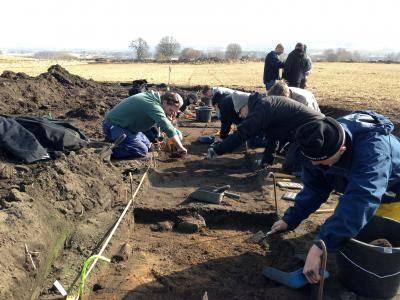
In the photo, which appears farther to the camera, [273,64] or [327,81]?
[327,81]

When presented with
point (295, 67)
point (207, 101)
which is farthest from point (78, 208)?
point (207, 101)

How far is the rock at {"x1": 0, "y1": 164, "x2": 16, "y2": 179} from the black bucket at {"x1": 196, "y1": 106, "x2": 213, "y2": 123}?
5684mm

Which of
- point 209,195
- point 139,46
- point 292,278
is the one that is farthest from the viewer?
point 139,46

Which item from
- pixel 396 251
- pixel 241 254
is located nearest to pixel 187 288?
pixel 241 254

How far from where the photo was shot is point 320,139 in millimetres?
2607

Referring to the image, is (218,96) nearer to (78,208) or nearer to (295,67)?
(295,67)

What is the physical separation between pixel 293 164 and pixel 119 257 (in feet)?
10.9

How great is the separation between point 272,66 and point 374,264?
8310mm

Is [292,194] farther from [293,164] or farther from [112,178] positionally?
[112,178]

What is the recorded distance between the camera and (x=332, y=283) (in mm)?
3297

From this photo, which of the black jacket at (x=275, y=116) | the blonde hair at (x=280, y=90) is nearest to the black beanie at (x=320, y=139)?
the black jacket at (x=275, y=116)

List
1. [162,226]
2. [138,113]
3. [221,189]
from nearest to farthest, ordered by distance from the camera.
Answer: [162,226] → [221,189] → [138,113]

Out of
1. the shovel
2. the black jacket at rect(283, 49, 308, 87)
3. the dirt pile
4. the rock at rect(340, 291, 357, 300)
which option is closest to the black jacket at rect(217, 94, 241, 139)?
the dirt pile

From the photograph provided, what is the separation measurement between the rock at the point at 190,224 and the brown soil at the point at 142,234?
0.08 m
